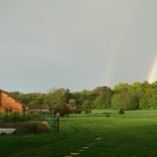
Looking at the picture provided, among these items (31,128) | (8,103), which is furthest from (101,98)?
(31,128)

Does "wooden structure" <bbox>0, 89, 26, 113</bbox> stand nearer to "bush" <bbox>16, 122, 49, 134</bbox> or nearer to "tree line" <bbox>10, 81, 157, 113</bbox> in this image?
"bush" <bbox>16, 122, 49, 134</bbox>

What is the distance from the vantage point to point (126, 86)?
194750 millimetres

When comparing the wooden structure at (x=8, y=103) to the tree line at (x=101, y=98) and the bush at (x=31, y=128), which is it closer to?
the bush at (x=31, y=128)

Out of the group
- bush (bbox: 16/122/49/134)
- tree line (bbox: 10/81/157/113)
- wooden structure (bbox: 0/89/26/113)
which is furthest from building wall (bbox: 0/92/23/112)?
tree line (bbox: 10/81/157/113)

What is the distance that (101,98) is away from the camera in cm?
17850

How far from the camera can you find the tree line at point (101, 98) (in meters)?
161

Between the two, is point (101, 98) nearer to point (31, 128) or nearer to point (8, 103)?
point (8, 103)

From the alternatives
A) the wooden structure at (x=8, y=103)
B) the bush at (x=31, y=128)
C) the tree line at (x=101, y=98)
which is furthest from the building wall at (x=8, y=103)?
the tree line at (x=101, y=98)

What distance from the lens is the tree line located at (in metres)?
161

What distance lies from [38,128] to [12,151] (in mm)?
14572

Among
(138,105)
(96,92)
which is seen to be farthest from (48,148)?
(96,92)

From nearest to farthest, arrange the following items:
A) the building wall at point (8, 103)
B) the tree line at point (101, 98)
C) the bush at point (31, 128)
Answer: the bush at point (31, 128) → the building wall at point (8, 103) → the tree line at point (101, 98)

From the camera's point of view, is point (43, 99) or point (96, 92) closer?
point (43, 99)

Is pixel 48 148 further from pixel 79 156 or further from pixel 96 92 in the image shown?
pixel 96 92
